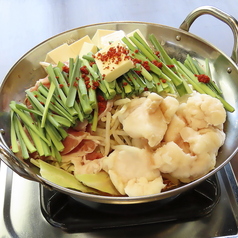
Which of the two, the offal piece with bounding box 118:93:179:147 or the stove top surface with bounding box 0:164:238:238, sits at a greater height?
the offal piece with bounding box 118:93:179:147

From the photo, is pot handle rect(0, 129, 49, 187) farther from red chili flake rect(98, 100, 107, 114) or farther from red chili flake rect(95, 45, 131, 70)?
red chili flake rect(95, 45, 131, 70)

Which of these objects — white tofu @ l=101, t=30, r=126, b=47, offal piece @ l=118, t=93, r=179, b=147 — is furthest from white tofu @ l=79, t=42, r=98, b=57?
offal piece @ l=118, t=93, r=179, b=147

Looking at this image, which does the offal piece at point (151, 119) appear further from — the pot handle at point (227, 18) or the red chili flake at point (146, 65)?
the pot handle at point (227, 18)

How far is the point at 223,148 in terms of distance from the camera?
1470 mm

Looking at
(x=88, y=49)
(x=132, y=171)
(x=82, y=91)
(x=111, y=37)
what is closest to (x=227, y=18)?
(x=111, y=37)

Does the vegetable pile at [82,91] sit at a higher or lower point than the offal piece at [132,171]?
higher

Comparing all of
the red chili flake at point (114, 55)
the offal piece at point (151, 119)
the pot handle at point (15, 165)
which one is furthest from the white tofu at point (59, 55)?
the pot handle at point (15, 165)

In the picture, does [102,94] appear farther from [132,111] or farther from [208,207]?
[208,207]

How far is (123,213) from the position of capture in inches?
55.6

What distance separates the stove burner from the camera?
4.55 feet

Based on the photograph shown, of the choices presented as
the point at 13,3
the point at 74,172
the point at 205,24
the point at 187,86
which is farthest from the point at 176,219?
the point at 13,3

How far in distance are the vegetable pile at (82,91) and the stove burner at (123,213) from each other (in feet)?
0.75

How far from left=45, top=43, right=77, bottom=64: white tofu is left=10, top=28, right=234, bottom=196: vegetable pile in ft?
0.56

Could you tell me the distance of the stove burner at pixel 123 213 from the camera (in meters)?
1.39
